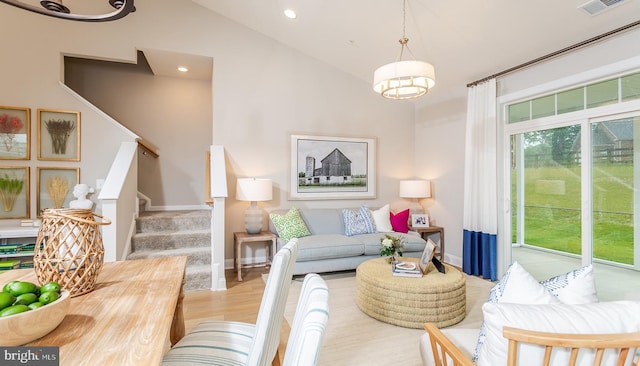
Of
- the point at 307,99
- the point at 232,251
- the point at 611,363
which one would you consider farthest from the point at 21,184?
the point at 611,363

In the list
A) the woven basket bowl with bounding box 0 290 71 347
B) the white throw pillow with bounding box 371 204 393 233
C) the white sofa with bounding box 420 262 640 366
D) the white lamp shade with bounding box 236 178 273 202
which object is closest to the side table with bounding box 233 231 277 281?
the white lamp shade with bounding box 236 178 273 202

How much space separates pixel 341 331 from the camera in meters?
2.58

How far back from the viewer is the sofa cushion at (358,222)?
176 inches

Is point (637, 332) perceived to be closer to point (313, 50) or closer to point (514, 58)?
point (514, 58)

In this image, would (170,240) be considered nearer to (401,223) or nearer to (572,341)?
(401,223)

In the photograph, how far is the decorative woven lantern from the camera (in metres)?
1.16

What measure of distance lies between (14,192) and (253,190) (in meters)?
2.81

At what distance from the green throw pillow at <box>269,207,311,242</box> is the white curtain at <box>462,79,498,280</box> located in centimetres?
228

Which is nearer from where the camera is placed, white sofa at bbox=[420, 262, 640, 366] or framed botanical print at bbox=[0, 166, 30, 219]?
white sofa at bbox=[420, 262, 640, 366]

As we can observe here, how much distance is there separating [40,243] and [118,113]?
14.6 ft

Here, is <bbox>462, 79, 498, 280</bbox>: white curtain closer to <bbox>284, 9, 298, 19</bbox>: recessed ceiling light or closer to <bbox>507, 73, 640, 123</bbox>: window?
<bbox>507, 73, 640, 123</bbox>: window

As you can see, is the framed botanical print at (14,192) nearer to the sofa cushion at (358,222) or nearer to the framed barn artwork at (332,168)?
the framed barn artwork at (332,168)

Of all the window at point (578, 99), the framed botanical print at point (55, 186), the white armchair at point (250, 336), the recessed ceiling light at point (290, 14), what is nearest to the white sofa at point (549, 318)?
the white armchair at point (250, 336)

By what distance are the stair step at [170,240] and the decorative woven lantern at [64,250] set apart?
274cm
